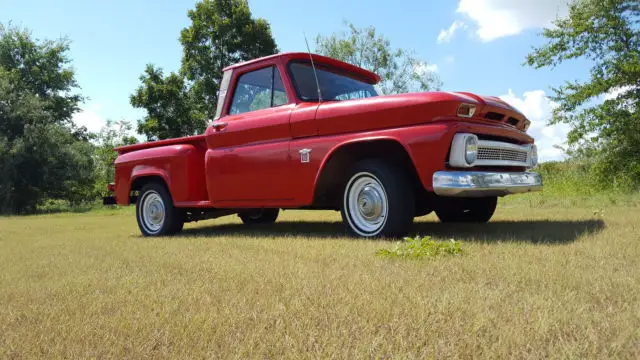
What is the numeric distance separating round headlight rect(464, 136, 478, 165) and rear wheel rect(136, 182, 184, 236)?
398 cm

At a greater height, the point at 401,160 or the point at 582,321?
the point at 401,160

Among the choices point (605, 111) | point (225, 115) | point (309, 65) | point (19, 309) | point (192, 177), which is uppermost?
point (605, 111)

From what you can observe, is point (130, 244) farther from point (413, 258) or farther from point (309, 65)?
point (413, 258)

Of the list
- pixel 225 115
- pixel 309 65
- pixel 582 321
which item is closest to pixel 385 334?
pixel 582 321

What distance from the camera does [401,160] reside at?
15.0 ft

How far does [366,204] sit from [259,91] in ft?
6.41

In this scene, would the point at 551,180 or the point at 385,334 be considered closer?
Answer: the point at 385,334

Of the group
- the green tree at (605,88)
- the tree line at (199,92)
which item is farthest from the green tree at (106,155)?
the green tree at (605,88)

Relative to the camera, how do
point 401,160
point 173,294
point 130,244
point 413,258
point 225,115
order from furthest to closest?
point 225,115
point 130,244
point 401,160
point 413,258
point 173,294

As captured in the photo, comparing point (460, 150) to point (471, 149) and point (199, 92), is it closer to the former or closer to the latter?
point (471, 149)

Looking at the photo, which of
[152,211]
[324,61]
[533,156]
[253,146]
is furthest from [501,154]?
[152,211]

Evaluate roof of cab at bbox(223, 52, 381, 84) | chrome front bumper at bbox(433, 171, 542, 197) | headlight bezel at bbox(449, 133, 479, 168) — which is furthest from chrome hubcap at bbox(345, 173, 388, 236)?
roof of cab at bbox(223, 52, 381, 84)

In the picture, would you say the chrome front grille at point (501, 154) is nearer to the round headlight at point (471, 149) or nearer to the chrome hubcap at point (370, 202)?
the round headlight at point (471, 149)

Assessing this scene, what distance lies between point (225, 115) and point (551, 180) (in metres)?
12.2
